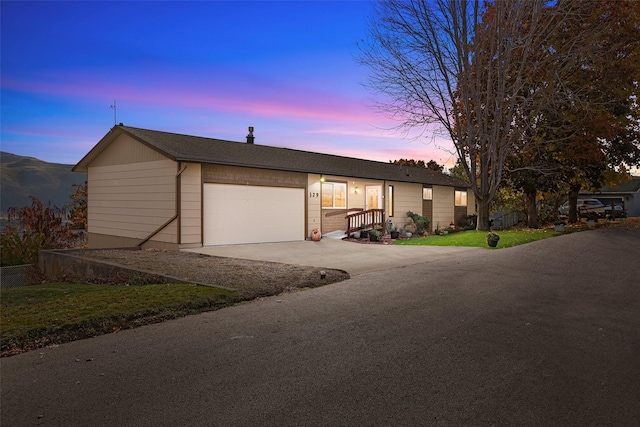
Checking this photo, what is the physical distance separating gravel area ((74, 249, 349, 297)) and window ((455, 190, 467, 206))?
1987cm

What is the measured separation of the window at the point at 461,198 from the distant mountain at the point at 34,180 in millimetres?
26182

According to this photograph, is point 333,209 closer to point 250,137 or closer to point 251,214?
point 251,214

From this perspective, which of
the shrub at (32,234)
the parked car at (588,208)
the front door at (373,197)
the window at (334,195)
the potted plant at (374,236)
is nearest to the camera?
the shrub at (32,234)

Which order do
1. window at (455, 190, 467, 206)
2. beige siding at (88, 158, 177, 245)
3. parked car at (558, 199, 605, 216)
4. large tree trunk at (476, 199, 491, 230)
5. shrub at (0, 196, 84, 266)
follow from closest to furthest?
shrub at (0, 196, 84, 266) → beige siding at (88, 158, 177, 245) → large tree trunk at (476, 199, 491, 230) → window at (455, 190, 467, 206) → parked car at (558, 199, 605, 216)

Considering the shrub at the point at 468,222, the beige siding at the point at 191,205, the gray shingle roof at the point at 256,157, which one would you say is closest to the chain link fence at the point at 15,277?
the beige siding at the point at 191,205

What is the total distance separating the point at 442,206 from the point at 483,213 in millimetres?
6220

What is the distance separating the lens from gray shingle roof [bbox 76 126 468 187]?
597 inches

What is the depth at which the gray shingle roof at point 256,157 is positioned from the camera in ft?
49.7

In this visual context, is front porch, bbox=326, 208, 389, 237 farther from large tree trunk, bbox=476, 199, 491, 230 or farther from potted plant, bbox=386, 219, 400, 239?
large tree trunk, bbox=476, 199, 491, 230

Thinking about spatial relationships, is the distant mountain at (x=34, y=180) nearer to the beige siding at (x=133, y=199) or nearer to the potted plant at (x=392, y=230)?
the beige siding at (x=133, y=199)

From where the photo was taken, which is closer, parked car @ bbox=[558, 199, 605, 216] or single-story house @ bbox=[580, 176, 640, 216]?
parked car @ bbox=[558, 199, 605, 216]

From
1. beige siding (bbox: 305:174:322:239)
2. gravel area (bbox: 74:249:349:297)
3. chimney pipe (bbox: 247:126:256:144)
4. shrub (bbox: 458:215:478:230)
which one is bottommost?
gravel area (bbox: 74:249:349:297)

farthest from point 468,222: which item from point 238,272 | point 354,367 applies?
point 354,367

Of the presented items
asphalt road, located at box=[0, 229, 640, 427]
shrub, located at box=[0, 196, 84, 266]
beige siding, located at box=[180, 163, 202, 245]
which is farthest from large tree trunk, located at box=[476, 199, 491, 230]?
shrub, located at box=[0, 196, 84, 266]
